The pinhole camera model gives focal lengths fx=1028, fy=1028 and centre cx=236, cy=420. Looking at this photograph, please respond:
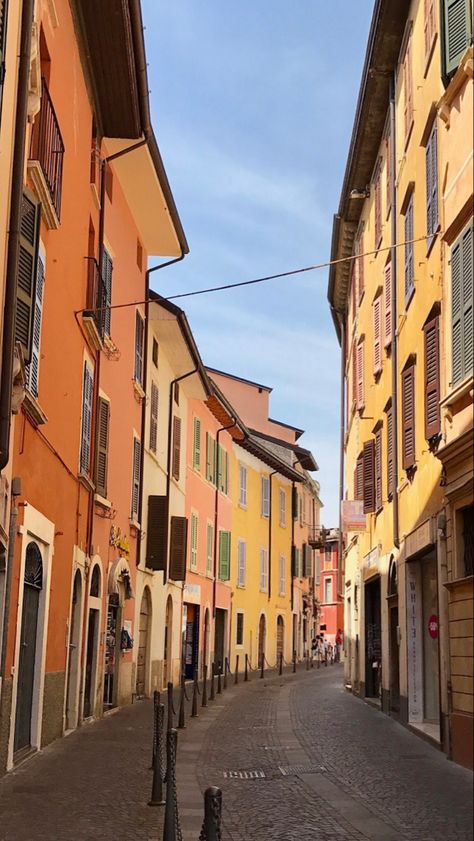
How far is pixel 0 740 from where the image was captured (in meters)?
10.5

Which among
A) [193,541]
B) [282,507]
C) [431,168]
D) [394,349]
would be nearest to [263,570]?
[282,507]

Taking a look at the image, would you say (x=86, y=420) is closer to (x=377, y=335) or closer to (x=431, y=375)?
(x=431, y=375)

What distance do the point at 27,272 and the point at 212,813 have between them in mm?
7223

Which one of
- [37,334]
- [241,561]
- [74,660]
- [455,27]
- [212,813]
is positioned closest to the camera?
[212,813]

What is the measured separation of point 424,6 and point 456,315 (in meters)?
11.7

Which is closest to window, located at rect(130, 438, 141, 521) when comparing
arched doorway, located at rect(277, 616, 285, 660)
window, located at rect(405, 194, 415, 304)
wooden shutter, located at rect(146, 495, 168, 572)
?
wooden shutter, located at rect(146, 495, 168, 572)

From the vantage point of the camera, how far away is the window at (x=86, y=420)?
1619cm

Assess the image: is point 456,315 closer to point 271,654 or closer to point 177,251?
point 177,251

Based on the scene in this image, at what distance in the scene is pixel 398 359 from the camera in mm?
17219

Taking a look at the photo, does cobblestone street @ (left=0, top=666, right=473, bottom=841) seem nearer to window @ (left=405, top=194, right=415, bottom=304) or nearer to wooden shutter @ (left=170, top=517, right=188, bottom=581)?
window @ (left=405, top=194, right=415, bottom=304)

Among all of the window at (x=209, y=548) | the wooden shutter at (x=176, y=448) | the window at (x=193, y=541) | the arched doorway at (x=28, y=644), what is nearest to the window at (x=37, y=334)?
the arched doorway at (x=28, y=644)

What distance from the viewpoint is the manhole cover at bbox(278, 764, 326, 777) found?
9.55m

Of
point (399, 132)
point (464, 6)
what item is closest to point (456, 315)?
point (464, 6)

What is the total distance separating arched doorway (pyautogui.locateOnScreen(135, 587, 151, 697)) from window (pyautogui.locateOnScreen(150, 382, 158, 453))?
3.49 m
